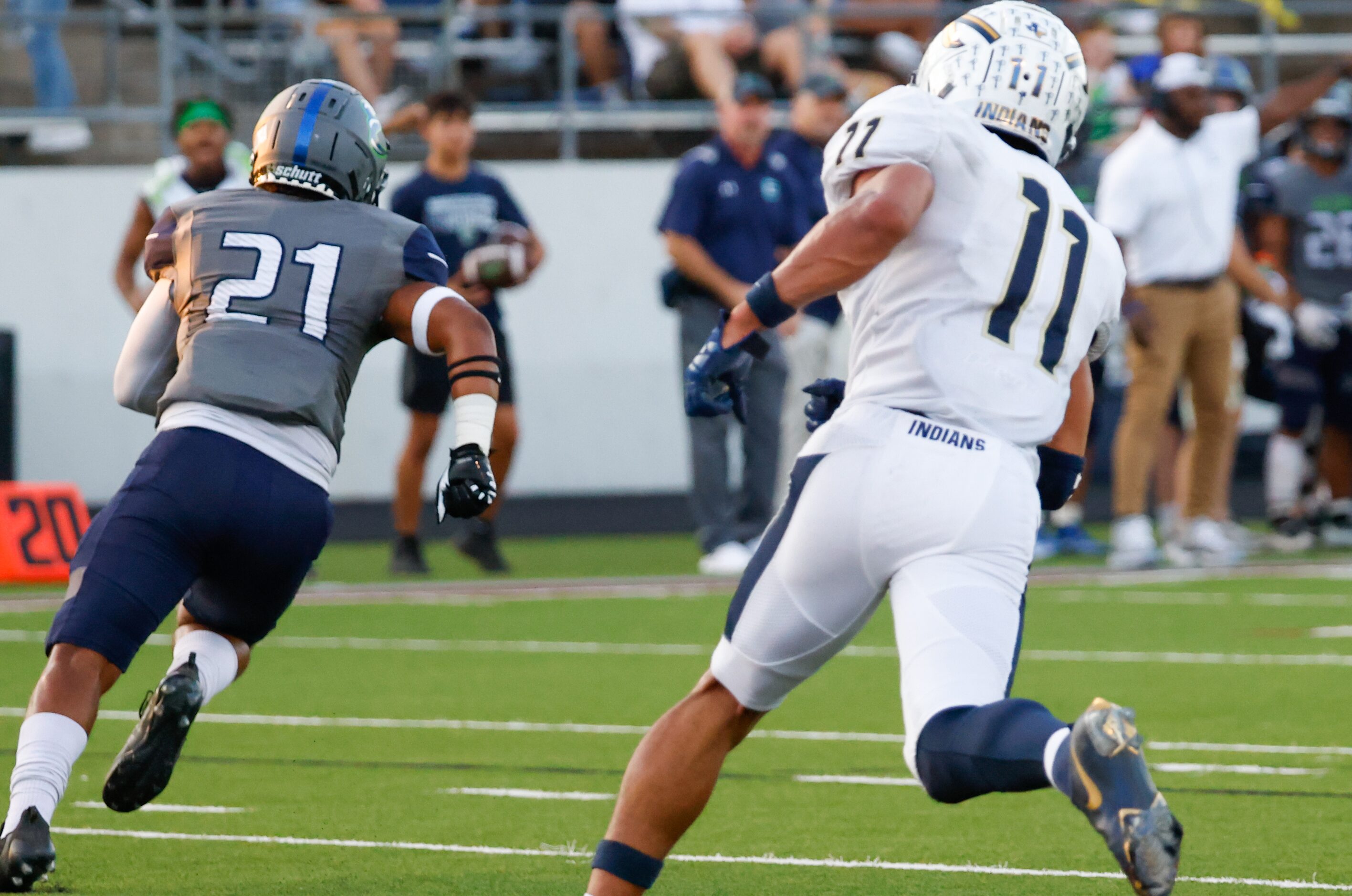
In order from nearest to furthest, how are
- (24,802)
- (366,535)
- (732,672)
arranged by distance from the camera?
(732,672), (24,802), (366,535)

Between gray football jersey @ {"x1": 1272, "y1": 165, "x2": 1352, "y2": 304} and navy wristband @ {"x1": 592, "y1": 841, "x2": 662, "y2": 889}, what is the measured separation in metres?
9.18

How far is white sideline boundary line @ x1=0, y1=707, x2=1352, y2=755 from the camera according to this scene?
574cm

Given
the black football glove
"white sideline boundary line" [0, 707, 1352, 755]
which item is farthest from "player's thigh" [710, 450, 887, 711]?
"white sideline boundary line" [0, 707, 1352, 755]

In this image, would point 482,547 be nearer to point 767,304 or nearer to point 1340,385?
point 1340,385

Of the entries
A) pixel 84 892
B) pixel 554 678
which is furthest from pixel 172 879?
pixel 554 678

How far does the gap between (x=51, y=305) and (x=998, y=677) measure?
1176 cm

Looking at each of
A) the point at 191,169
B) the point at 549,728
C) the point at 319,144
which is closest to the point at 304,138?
the point at 319,144

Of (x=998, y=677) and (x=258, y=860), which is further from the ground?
(x=998, y=677)

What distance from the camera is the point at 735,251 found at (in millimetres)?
10594

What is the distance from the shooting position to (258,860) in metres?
4.45

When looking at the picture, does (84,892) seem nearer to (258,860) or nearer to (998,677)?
(258,860)

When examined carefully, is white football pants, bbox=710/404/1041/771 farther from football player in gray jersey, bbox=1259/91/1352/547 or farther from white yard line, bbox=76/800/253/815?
football player in gray jersey, bbox=1259/91/1352/547

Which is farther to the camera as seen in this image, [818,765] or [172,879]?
[818,765]

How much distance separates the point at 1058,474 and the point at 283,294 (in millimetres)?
1603
